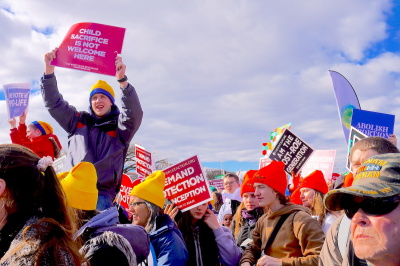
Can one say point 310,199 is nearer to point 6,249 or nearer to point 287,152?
point 287,152

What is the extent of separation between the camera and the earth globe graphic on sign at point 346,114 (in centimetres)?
816

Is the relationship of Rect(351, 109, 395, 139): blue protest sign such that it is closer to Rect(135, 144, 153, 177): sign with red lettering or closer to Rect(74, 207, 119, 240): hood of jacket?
Rect(135, 144, 153, 177): sign with red lettering

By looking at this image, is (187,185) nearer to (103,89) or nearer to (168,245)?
(168,245)

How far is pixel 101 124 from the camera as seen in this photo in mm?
4227

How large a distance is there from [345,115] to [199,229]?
5.22 meters

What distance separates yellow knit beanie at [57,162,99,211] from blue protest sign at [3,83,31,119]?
348cm

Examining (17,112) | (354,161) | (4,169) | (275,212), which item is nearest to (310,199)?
(275,212)

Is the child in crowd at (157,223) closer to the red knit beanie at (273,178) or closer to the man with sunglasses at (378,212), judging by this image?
the red knit beanie at (273,178)

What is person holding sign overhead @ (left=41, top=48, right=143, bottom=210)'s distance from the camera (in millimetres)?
4047

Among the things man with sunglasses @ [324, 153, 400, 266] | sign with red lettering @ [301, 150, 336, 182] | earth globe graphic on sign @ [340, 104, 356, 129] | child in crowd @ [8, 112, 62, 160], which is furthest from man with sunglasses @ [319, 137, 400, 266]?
sign with red lettering @ [301, 150, 336, 182]

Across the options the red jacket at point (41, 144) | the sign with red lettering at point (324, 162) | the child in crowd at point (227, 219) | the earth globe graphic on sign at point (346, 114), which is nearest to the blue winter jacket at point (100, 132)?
the red jacket at point (41, 144)

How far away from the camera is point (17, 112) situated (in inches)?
231

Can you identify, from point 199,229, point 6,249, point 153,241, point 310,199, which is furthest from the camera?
point 310,199

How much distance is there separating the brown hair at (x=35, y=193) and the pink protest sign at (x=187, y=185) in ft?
8.18
